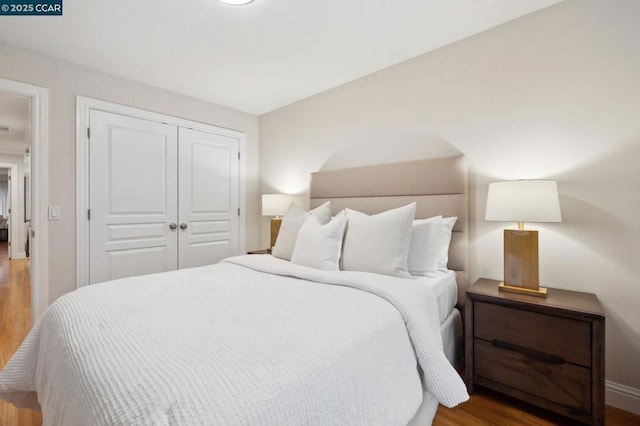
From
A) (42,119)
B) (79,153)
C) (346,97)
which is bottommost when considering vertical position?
(79,153)

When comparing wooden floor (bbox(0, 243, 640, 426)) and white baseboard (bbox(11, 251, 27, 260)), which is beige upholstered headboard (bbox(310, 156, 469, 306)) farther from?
white baseboard (bbox(11, 251, 27, 260))

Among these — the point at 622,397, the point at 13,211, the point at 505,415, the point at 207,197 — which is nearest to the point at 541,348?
the point at 505,415

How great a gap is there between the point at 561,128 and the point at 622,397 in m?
1.59

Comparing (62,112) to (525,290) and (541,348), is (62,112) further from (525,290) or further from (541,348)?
(541,348)

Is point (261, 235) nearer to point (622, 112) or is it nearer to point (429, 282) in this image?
point (429, 282)

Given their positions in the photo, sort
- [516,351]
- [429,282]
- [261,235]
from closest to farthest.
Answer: [516,351] → [429,282] → [261,235]

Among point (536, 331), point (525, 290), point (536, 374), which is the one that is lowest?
point (536, 374)

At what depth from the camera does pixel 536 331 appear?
159 cm

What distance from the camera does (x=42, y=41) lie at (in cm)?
224

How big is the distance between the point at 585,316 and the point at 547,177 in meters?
0.88

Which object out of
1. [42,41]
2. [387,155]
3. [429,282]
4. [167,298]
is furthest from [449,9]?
[42,41]

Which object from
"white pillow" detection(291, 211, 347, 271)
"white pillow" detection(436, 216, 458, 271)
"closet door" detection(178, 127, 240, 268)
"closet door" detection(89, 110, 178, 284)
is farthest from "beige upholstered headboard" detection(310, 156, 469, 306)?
"closet door" detection(89, 110, 178, 284)

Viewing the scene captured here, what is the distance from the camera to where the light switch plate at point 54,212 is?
8.04ft

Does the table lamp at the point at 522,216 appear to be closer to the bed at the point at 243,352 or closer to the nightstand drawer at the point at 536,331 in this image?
the nightstand drawer at the point at 536,331
